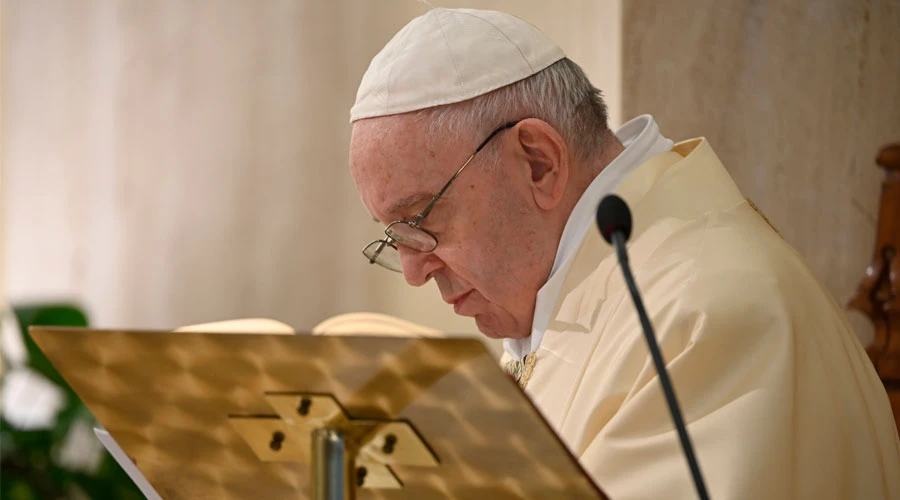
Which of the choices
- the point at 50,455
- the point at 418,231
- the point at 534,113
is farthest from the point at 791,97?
the point at 50,455

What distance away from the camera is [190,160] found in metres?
5.78

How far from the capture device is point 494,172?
244cm

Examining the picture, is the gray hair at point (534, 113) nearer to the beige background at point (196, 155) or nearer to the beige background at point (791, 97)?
the beige background at point (791, 97)

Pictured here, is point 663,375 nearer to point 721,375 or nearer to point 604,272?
point 721,375

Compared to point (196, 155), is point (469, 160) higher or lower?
higher

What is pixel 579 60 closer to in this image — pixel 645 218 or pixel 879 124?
pixel 879 124

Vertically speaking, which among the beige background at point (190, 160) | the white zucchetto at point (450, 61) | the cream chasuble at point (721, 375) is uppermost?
the white zucchetto at point (450, 61)

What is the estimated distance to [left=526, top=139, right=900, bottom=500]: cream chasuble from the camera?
1780 millimetres

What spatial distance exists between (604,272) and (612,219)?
0.86 metres

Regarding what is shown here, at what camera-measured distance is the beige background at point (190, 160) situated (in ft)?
18.1

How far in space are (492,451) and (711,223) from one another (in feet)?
3.23

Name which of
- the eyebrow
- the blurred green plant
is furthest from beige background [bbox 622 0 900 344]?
the blurred green plant

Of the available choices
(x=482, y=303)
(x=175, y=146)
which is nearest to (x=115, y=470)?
(x=175, y=146)

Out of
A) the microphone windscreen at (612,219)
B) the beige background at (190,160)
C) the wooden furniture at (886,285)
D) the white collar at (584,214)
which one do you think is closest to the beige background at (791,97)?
the wooden furniture at (886,285)
